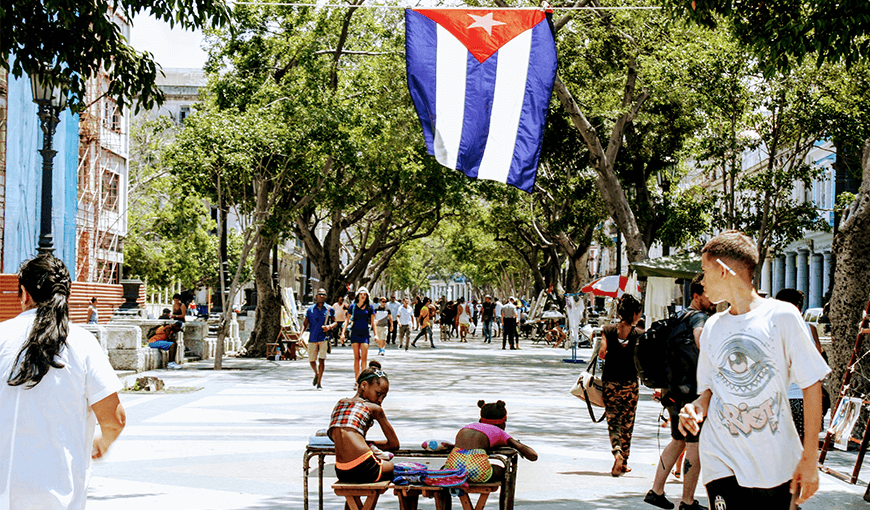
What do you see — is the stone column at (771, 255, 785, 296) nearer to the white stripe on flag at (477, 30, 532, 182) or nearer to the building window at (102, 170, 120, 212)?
the building window at (102, 170, 120, 212)

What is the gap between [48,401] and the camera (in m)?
3.62

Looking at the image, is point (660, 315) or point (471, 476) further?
point (660, 315)

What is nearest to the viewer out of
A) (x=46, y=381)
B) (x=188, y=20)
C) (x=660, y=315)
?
(x=46, y=381)

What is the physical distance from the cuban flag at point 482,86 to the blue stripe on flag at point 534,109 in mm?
Result: 10

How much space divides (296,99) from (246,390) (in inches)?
345

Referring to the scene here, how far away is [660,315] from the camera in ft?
68.2

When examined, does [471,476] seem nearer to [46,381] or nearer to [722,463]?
[722,463]

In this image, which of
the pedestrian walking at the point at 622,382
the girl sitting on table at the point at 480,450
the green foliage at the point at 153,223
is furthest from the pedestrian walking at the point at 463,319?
the girl sitting on table at the point at 480,450

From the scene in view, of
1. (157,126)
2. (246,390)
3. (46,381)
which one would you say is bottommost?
(246,390)

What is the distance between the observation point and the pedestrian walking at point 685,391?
656 centimetres

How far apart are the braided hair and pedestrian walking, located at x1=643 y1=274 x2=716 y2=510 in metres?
4.19

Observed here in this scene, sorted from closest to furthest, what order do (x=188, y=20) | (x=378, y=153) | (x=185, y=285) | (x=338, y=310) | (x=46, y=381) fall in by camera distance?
(x=46, y=381) → (x=188, y=20) → (x=338, y=310) → (x=378, y=153) → (x=185, y=285)

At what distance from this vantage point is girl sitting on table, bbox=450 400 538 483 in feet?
18.8

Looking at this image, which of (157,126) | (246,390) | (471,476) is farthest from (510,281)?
(471,476)
